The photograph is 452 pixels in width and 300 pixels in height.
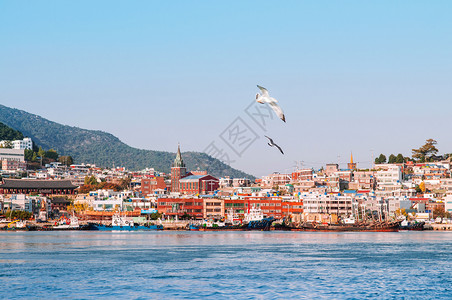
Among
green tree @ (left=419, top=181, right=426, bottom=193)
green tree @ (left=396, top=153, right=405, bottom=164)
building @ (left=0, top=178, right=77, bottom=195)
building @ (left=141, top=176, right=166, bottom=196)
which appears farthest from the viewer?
building @ (left=141, top=176, right=166, bottom=196)

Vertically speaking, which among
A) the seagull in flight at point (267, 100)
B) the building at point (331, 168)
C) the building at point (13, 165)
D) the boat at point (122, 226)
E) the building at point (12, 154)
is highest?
the building at point (12, 154)

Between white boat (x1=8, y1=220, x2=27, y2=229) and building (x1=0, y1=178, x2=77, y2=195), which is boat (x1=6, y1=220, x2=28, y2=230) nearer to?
white boat (x1=8, y1=220, x2=27, y2=229)

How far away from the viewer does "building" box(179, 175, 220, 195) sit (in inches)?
6201

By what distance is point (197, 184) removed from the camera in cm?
15825

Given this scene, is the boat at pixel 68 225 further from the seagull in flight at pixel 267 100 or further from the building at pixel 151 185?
the seagull in flight at pixel 267 100

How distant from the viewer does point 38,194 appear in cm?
14638

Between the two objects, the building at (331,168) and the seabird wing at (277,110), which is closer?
the seabird wing at (277,110)

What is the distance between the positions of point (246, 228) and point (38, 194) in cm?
5994

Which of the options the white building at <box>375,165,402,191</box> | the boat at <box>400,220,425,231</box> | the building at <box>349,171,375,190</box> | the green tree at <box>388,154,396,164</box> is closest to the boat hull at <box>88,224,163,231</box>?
the boat at <box>400,220,425,231</box>

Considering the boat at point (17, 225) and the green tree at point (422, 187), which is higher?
the green tree at point (422, 187)

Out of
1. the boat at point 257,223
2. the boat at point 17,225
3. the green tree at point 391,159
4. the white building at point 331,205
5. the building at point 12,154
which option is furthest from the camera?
the building at point 12,154

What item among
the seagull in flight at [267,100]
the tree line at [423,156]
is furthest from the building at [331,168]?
the seagull in flight at [267,100]

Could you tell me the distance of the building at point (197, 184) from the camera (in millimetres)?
157500

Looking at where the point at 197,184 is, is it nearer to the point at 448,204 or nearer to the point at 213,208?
the point at 213,208
